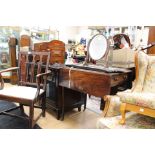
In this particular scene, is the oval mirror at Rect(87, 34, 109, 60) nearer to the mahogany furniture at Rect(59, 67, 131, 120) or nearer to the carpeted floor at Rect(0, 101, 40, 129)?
the mahogany furniture at Rect(59, 67, 131, 120)

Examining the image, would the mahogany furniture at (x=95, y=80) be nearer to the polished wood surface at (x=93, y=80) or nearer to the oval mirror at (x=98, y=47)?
the polished wood surface at (x=93, y=80)

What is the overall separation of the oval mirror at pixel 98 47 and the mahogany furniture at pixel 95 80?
0.20m

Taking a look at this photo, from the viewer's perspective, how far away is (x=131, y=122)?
125 cm

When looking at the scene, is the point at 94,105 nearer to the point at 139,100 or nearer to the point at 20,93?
the point at 20,93

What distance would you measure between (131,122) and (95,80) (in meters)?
0.42

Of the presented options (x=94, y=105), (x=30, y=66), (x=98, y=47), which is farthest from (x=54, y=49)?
(x=94, y=105)

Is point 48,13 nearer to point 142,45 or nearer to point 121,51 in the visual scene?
point 121,51

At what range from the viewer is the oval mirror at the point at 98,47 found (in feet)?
4.85

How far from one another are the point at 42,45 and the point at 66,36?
51 cm

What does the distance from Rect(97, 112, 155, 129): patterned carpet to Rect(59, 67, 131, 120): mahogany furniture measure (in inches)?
6.2

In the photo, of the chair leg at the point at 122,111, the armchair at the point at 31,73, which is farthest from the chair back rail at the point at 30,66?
the chair leg at the point at 122,111

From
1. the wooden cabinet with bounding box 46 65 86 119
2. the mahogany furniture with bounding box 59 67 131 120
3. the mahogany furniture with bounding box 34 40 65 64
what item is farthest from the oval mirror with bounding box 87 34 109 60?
the mahogany furniture with bounding box 34 40 65 64
